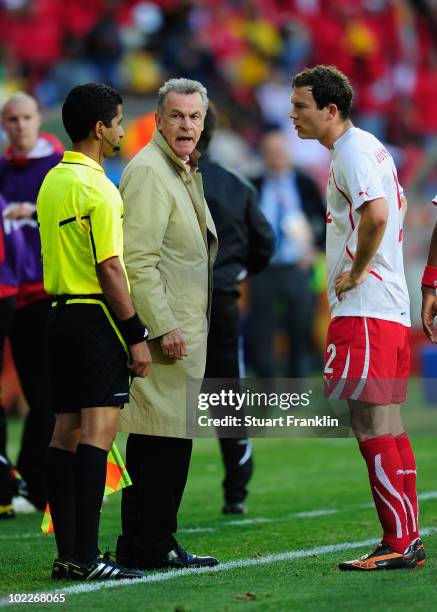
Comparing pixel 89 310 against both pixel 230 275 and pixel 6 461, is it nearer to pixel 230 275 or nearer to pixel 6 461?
pixel 230 275

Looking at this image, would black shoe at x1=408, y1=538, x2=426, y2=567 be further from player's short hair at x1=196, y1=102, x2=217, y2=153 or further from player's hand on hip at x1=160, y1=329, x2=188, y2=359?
player's short hair at x1=196, y1=102, x2=217, y2=153

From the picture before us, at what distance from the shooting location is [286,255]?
42.2 feet

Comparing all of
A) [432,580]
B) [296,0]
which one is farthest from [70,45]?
[432,580]

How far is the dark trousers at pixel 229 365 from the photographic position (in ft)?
24.8

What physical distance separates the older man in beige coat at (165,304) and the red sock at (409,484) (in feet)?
2.87

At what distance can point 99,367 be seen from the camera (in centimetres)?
523

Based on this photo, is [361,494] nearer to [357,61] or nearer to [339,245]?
[339,245]

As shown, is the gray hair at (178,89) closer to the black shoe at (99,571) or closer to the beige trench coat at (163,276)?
the beige trench coat at (163,276)

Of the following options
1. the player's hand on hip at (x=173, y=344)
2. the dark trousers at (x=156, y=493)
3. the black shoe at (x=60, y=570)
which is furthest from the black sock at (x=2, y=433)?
the player's hand on hip at (x=173, y=344)

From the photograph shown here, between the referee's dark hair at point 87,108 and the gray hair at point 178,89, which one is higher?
the gray hair at point 178,89

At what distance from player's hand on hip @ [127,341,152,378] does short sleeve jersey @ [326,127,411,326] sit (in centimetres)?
81

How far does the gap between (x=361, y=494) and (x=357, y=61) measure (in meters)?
13.9

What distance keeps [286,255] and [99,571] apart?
786 centimetres

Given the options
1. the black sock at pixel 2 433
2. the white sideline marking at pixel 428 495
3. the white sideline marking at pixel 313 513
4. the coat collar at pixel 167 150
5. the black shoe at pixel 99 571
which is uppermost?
the coat collar at pixel 167 150
